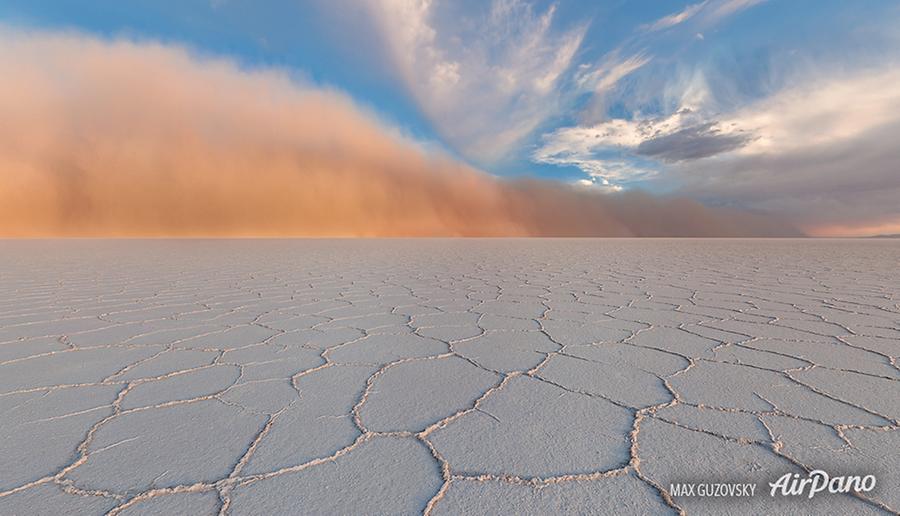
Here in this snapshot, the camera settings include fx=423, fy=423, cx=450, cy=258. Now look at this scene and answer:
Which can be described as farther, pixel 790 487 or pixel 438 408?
pixel 438 408

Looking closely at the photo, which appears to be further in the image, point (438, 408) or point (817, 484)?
point (438, 408)

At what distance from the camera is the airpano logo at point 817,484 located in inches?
36.1

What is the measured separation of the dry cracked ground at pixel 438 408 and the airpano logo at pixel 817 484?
A: 0.02 meters

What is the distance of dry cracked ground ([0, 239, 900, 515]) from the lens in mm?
898

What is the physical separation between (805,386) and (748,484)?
30.9 inches

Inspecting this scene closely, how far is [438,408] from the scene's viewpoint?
1.33 m

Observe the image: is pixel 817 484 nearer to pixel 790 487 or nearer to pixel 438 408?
pixel 790 487

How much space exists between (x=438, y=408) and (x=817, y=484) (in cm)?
94

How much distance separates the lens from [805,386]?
4.83 ft

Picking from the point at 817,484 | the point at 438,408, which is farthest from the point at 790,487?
the point at 438,408

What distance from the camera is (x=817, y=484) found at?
944mm

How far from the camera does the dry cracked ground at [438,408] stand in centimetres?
90

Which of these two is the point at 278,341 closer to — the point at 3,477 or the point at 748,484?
the point at 3,477

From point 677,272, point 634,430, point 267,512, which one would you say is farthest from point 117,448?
point 677,272
